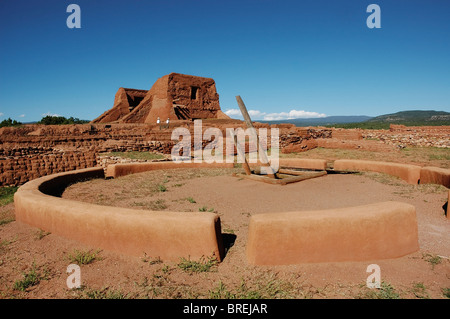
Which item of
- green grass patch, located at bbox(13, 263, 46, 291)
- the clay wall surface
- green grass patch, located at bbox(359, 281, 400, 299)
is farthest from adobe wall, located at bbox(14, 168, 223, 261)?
the clay wall surface

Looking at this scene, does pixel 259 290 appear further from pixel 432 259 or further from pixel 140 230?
pixel 432 259

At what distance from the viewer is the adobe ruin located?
1037 inches

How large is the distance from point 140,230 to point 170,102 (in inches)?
998

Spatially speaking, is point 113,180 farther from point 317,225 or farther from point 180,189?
point 317,225

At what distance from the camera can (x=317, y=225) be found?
2293mm

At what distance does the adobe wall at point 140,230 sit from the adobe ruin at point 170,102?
23604mm

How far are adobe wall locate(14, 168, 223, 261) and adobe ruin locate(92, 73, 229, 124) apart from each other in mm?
23604

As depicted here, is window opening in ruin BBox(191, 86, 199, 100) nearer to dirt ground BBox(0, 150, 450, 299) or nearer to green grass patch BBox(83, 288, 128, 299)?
dirt ground BBox(0, 150, 450, 299)

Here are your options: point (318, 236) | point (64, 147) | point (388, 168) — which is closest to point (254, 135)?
point (388, 168)

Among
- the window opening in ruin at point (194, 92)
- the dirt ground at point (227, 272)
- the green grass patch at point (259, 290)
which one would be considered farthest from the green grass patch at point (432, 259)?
the window opening in ruin at point (194, 92)

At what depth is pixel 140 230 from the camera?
2.46m
